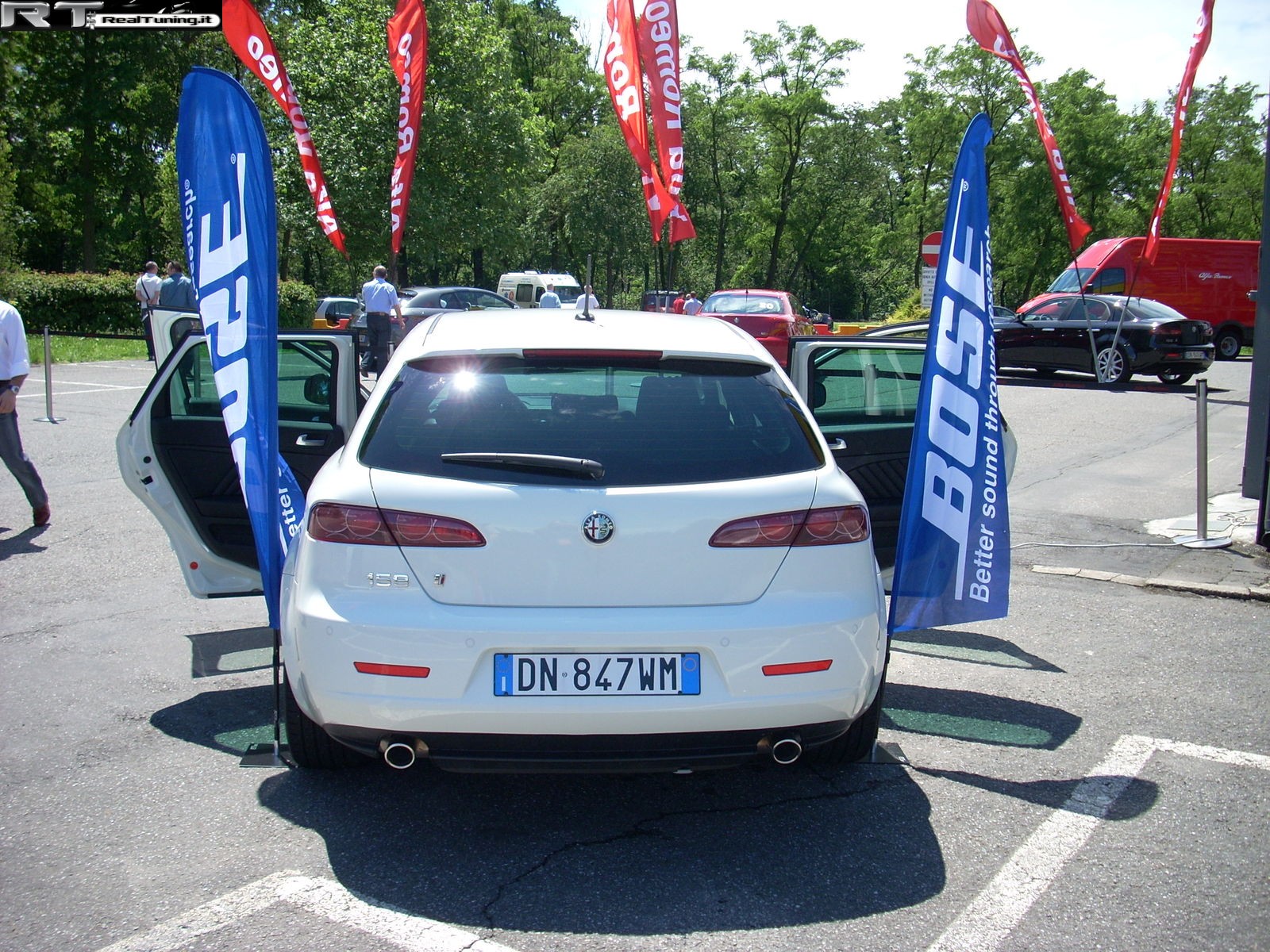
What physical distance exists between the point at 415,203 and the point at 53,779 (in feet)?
118

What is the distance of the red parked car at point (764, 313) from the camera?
21938mm

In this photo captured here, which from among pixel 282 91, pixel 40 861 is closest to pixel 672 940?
pixel 40 861

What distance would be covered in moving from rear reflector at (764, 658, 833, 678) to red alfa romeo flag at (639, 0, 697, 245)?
1200 centimetres

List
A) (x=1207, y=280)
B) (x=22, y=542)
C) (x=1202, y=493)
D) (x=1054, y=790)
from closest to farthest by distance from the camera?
(x=1054, y=790)
(x=22, y=542)
(x=1202, y=493)
(x=1207, y=280)

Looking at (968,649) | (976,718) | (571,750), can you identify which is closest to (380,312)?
(968,649)

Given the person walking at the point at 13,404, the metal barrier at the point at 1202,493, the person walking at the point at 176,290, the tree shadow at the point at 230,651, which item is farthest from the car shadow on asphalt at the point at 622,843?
the person walking at the point at 176,290

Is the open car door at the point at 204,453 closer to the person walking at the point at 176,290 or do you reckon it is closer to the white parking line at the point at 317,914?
the white parking line at the point at 317,914

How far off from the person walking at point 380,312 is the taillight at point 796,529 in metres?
15.9

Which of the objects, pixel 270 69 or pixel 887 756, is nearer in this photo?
pixel 887 756

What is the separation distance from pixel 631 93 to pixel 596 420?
497 inches

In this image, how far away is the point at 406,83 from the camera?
1571 centimetres

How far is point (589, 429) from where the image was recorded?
3562 mm

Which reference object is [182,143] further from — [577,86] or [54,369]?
[577,86]

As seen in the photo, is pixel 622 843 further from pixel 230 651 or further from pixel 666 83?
pixel 666 83
